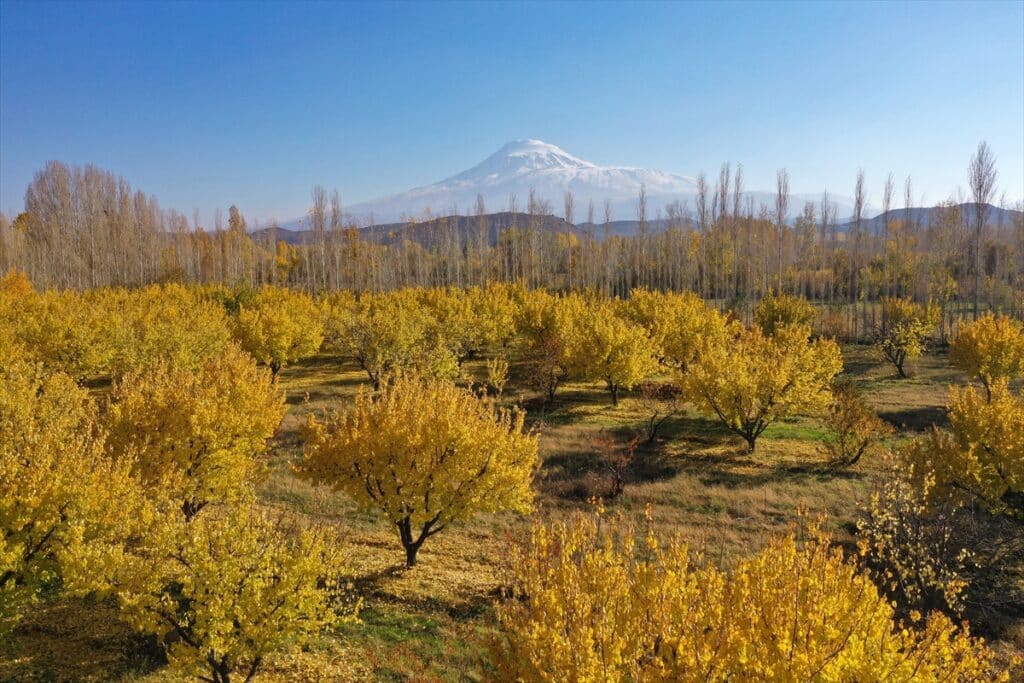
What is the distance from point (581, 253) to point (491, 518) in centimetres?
7904

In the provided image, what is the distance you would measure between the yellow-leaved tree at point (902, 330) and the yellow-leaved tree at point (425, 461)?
4415cm

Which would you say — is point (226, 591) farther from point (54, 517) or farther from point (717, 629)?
point (717, 629)

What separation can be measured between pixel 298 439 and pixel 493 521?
14.4m

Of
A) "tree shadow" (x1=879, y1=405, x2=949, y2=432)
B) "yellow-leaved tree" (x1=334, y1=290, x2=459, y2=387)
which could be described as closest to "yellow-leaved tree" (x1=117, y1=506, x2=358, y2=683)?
"yellow-leaved tree" (x1=334, y1=290, x2=459, y2=387)

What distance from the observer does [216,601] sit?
10.0 meters

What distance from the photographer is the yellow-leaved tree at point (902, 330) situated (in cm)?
4716

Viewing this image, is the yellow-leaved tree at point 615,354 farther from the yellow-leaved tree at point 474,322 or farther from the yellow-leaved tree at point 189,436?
the yellow-leaved tree at point 189,436

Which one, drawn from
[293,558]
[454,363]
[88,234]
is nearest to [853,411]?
[454,363]

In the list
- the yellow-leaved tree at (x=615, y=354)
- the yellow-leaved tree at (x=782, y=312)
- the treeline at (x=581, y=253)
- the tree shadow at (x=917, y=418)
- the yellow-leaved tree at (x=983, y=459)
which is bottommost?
the tree shadow at (x=917, y=418)

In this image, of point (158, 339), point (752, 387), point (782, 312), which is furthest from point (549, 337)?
point (158, 339)

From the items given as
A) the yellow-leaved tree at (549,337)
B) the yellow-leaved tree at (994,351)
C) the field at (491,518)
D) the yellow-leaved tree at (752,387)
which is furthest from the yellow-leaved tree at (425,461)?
the yellow-leaved tree at (994,351)

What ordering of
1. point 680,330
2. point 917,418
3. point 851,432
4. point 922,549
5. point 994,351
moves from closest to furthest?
point 922,549
point 851,432
point 994,351
point 917,418
point 680,330

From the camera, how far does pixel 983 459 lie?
19.8 metres

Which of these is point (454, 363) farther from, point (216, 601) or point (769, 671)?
point (769, 671)
